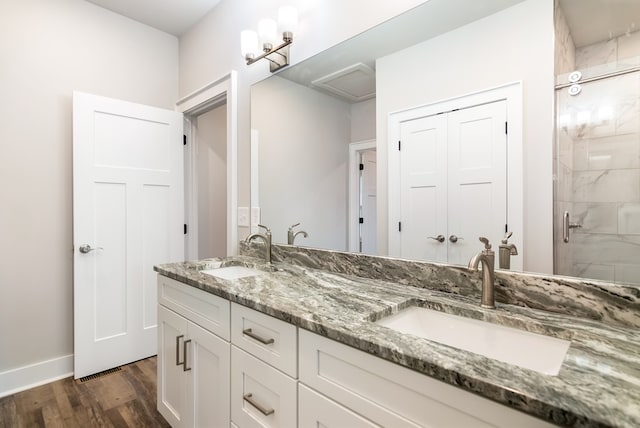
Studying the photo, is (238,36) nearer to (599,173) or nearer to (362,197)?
(362,197)

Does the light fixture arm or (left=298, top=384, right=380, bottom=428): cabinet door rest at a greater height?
the light fixture arm

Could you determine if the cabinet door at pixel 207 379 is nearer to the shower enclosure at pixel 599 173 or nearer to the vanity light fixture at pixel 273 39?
the shower enclosure at pixel 599 173

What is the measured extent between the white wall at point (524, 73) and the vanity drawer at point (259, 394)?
86cm

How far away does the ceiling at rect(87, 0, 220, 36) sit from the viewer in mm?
2305

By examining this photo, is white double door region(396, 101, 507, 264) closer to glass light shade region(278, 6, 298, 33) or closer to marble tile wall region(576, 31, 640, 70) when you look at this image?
marble tile wall region(576, 31, 640, 70)

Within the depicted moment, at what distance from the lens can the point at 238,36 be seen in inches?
86.0

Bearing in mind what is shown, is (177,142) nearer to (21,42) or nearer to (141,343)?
(21,42)

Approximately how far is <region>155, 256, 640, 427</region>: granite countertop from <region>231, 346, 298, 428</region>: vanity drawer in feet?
0.62

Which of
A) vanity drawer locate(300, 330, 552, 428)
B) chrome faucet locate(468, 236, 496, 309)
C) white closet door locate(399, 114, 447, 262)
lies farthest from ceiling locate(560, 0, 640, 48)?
vanity drawer locate(300, 330, 552, 428)

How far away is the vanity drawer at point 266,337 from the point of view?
93 cm

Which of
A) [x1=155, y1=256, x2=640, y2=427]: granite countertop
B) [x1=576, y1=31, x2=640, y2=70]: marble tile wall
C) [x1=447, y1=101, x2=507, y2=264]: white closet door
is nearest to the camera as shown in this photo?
[x1=155, y1=256, x2=640, y2=427]: granite countertop

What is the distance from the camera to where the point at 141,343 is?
2.45m

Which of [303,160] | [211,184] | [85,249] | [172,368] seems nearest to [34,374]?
[85,249]

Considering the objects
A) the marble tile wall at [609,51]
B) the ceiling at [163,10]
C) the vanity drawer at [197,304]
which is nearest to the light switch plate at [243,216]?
the vanity drawer at [197,304]
